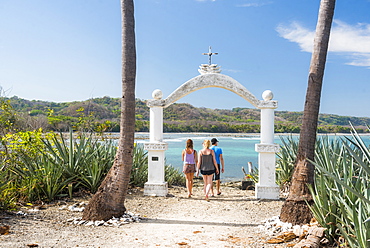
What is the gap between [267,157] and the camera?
327 inches

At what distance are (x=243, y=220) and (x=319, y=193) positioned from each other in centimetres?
192

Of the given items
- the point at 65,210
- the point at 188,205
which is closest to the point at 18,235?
the point at 65,210

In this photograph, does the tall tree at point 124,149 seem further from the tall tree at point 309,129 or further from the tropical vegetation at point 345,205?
the tropical vegetation at point 345,205

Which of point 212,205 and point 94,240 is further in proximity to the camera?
point 212,205

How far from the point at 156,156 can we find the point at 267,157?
2889 mm

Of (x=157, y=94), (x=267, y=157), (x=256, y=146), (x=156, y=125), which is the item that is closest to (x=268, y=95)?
→ (x=256, y=146)

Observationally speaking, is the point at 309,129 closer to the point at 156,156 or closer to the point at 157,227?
the point at 157,227

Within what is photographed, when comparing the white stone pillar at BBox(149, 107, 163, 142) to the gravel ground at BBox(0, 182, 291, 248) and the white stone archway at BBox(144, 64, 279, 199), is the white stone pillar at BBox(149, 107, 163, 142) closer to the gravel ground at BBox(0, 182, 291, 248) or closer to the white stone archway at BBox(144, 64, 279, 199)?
the white stone archway at BBox(144, 64, 279, 199)

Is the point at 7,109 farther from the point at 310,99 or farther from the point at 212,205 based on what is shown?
the point at 310,99

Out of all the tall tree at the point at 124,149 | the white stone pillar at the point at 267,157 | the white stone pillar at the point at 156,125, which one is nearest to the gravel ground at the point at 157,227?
the tall tree at the point at 124,149

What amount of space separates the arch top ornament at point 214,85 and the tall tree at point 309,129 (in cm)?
319

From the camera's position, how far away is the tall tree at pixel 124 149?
5.64m

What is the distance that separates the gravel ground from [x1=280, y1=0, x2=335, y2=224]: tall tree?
2.14 ft

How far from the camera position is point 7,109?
26.3 ft
